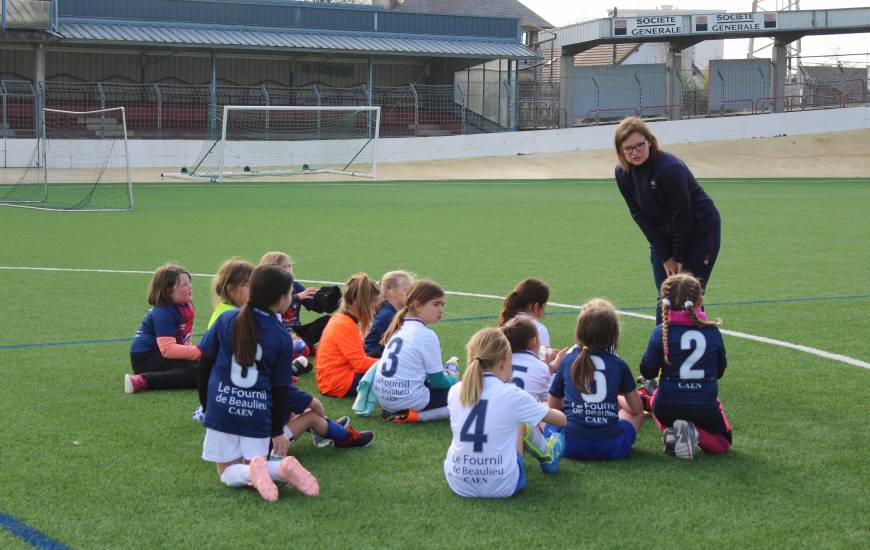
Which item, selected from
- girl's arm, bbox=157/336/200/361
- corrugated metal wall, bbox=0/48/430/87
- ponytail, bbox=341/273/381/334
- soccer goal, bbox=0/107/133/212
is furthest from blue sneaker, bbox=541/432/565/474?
corrugated metal wall, bbox=0/48/430/87

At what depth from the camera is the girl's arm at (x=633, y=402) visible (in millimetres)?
5523

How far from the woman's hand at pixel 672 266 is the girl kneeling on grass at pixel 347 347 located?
6.60 feet

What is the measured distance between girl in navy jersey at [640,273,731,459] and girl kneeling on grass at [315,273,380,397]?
1.98m

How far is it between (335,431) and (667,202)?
2.73 metres

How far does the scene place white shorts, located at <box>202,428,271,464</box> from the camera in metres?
5.00

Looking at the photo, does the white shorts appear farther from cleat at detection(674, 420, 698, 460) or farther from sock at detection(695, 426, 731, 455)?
sock at detection(695, 426, 731, 455)

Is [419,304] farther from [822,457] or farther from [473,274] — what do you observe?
[473,274]

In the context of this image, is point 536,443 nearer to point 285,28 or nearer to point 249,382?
point 249,382

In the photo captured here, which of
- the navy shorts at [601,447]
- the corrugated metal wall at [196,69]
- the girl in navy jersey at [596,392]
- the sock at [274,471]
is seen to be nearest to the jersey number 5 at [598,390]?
the girl in navy jersey at [596,392]

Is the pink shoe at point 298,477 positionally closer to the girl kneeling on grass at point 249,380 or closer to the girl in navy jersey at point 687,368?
the girl kneeling on grass at point 249,380

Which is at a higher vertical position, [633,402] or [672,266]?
[672,266]

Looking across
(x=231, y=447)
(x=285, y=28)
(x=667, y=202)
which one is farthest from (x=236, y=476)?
(x=285, y=28)

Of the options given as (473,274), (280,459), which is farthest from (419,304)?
(473,274)

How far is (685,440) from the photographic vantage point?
211 inches
